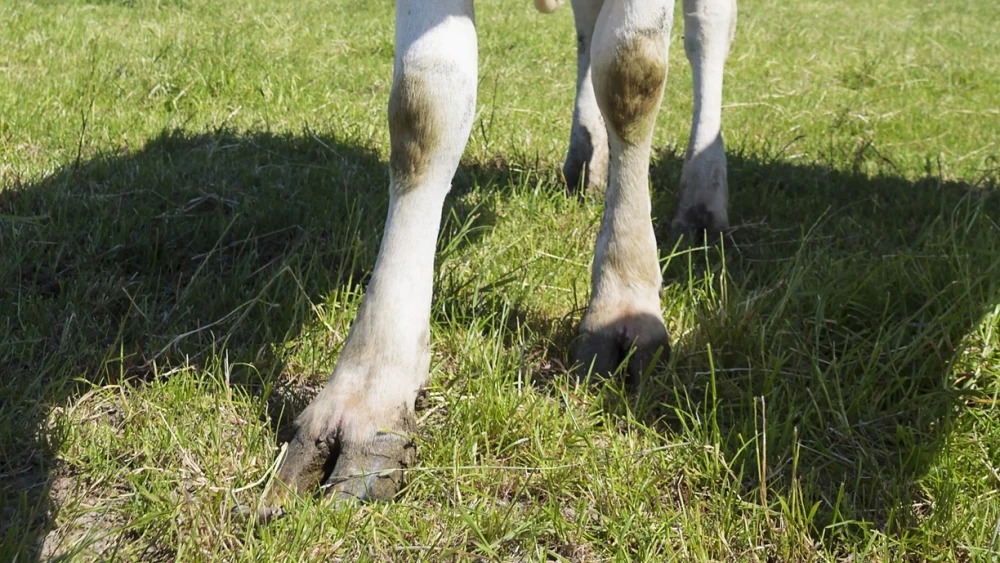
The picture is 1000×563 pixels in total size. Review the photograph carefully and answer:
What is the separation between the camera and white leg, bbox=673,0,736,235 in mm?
3564

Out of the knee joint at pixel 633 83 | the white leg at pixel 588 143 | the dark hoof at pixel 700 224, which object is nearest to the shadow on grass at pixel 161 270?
the white leg at pixel 588 143

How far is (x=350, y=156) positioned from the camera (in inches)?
159

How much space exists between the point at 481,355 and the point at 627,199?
578mm

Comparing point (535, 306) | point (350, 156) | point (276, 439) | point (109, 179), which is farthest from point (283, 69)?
point (276, 439)

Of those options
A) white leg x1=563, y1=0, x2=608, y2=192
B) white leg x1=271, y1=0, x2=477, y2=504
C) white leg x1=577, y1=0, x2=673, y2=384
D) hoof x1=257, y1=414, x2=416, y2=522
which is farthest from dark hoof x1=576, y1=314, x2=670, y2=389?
white leg x1=563, y1=0, x2=608, y2=192

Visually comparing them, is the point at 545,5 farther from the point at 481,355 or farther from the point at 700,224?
the point at 481,355

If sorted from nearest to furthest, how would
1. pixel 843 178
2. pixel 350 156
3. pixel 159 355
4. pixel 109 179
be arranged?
pixel 159 355 < pixel 109 179 < pixel 350 156 < pixel 843 178

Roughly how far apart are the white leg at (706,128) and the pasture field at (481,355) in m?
0.13

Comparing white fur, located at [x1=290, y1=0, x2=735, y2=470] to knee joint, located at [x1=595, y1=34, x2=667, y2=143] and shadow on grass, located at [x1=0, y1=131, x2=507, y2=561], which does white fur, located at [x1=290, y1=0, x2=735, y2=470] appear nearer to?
knee joint, located at [x1=595, y1=34, x2=667, y2=143]

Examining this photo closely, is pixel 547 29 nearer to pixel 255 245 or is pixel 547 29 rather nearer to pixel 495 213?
pixel 495 213

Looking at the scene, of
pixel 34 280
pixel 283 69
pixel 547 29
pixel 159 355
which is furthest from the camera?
pixel 547 29

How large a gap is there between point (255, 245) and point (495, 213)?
836 millimetres

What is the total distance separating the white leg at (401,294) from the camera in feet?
6.70

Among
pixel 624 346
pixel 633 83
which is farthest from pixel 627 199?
pixel 624 346
